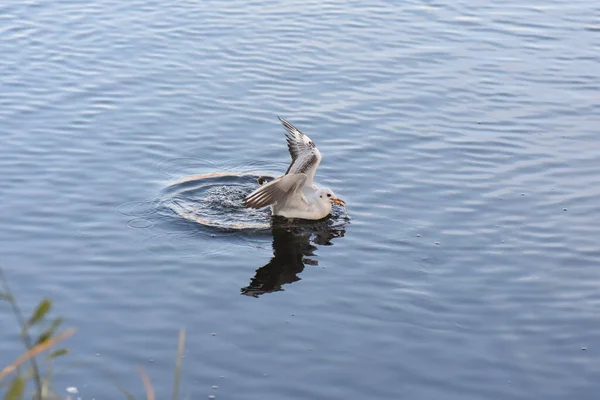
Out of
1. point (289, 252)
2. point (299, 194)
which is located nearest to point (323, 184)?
point (299, 194)

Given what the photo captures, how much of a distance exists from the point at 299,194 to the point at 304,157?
0.57 m

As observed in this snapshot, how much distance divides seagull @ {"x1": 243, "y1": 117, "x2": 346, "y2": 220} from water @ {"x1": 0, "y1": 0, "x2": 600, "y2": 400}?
310 millimetres

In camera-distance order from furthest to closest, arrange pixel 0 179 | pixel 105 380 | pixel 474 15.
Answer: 1. pixel 474 15
2. pixel 0 179
3. pixel 105 380

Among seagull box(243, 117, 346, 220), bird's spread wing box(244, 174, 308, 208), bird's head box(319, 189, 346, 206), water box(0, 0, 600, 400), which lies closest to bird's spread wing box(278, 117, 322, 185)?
seagull box(243, 117, 346, 220)

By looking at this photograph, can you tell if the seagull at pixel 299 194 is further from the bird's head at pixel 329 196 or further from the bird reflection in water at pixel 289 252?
the bird reflection in water at pixel 289 252

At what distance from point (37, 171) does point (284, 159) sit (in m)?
3.66

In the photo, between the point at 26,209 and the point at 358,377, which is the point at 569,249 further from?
the point at 26,209

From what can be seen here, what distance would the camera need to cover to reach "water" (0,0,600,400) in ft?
32.1

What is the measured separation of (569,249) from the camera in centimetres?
1223

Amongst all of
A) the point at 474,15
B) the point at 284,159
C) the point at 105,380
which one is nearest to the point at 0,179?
the point at 284,159

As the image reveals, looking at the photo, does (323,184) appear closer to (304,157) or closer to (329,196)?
(304,157)

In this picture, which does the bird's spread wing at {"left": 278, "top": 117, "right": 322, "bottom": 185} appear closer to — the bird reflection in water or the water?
the water

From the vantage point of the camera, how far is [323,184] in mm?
14398

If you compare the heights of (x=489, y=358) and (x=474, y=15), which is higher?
(x=474, y=15)
